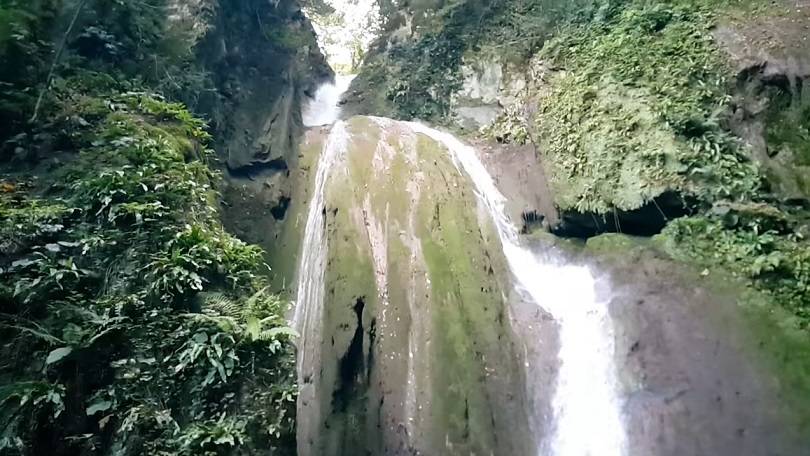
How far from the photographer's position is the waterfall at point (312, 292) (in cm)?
627

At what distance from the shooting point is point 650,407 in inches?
241

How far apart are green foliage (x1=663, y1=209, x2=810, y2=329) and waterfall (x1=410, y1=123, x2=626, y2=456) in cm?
140

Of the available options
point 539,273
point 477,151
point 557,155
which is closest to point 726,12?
point 557,155

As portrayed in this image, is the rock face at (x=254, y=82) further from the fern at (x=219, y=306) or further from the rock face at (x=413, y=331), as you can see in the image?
the fern at (x=219, y=306)

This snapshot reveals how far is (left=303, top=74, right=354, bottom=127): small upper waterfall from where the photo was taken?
14249 millimetres

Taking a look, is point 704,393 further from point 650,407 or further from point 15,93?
point 15,93

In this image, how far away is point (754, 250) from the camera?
21.9 feet

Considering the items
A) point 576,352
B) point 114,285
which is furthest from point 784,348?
point 114,285

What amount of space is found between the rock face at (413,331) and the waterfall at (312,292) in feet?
0.17

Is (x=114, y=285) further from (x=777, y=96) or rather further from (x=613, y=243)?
(x=777, y=96)

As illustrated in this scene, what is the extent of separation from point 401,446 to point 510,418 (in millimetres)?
1336

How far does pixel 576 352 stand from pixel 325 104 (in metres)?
11.2

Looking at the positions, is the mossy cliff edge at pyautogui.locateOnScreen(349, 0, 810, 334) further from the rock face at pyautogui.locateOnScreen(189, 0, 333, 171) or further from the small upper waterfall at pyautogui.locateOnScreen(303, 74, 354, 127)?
the small upper waterfall at pyautogui.locateOnScreen(303, 74, 354, 127)

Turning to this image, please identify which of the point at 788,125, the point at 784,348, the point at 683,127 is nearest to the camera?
the point at 784,348
